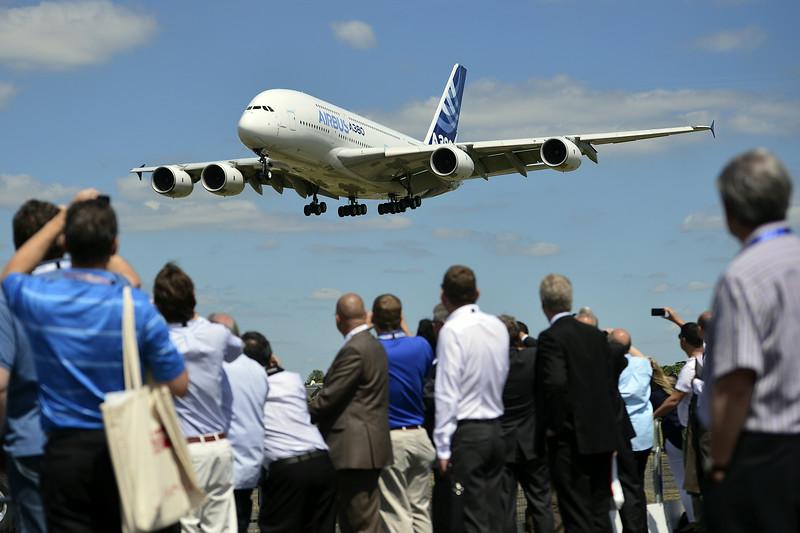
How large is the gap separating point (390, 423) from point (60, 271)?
387 cm

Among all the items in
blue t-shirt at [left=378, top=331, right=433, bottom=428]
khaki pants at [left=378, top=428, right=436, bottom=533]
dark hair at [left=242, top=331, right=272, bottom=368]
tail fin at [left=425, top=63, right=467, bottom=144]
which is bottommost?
khaki pants at [left=378, top=428, right=436, bottom=533]

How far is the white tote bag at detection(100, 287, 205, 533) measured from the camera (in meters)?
4.37

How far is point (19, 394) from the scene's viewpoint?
5090 millimetres

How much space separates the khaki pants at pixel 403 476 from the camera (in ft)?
26.7

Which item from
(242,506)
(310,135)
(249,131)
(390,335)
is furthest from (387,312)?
(310,135)

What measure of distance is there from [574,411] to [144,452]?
3830mm

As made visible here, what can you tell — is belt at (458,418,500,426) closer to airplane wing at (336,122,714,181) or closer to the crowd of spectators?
the crowd of spectators

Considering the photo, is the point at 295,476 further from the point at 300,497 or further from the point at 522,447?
the point at 522,447

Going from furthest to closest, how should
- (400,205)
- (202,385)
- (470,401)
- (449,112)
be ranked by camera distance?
(449,112) → (400,205) → (470,401) → (202,385)

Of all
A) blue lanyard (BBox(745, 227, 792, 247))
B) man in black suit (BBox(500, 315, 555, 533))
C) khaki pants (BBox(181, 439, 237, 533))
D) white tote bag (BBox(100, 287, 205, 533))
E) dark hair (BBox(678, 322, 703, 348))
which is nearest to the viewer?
blue lanyard (BBox(745, 227, 792, 247))

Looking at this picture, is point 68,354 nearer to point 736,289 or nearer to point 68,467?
point 68,467

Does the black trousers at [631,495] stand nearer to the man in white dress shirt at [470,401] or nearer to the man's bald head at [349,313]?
the man in white dress shirt at [470,401]

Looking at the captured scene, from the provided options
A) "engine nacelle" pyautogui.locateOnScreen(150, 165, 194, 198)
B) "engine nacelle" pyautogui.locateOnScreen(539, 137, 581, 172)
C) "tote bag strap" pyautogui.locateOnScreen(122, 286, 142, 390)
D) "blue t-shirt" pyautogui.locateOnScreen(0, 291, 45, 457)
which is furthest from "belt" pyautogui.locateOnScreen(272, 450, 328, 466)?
"engine nacelle" pyautogui.locateOnScreen(150, 165, 194, 198)

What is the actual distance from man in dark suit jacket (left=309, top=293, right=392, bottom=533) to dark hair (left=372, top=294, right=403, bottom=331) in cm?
43
